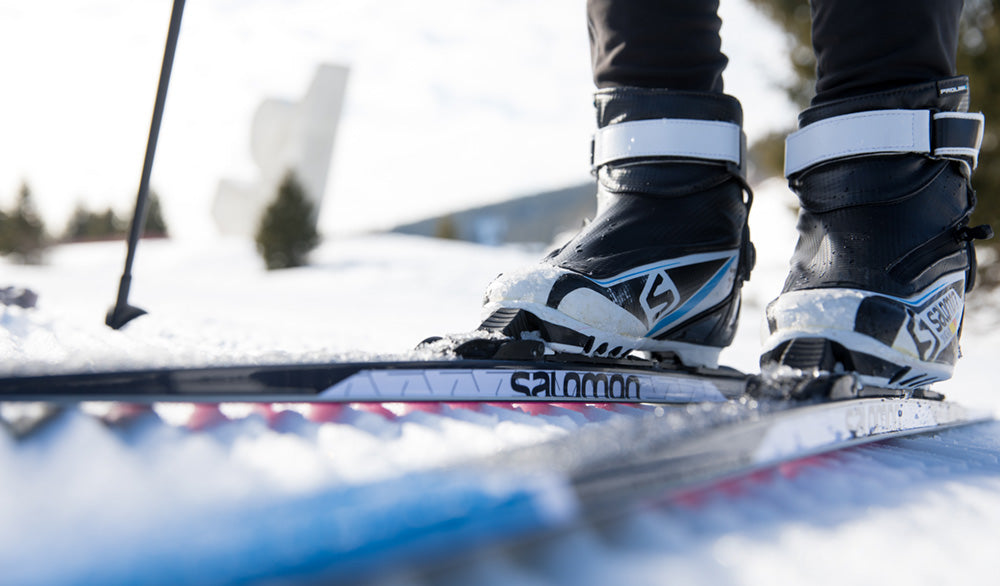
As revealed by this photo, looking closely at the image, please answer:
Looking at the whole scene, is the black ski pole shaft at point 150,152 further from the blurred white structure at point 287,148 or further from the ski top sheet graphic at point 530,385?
the blurred white structure at point 287,148

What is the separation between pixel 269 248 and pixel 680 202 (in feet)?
31.1

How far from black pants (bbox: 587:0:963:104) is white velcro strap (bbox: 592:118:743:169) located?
8 cm

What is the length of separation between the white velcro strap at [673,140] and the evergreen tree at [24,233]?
53.1 feet

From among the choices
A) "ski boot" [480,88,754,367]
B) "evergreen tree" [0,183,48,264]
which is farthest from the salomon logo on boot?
"evergreen tree" [0,183,48,264]

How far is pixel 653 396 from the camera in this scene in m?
0.83

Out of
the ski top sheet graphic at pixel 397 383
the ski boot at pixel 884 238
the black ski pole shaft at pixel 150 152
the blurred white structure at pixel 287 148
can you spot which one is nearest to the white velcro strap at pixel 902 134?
the ski boot at pixel 884 238

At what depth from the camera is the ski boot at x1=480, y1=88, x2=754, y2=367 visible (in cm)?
82

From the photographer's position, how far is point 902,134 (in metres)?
0.82

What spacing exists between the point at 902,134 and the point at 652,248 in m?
0.34

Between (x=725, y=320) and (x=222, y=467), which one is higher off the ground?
(x=725, y=320)

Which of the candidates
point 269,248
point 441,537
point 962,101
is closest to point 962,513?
point 441,537

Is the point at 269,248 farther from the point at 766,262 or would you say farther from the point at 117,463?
the point at 117,463

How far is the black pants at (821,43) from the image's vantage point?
833 millimetres

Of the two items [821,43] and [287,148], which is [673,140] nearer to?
[821,43]
